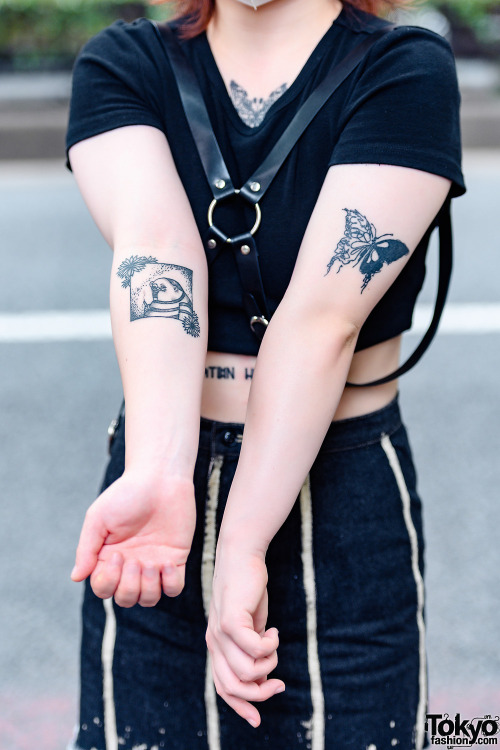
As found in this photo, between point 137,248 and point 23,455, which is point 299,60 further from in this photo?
point 23,455

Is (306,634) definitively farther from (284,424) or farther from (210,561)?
(284,424)

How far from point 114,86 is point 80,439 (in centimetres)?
278

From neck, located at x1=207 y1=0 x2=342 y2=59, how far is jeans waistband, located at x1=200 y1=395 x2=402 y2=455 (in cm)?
54

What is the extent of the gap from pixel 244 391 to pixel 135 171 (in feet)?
1.14

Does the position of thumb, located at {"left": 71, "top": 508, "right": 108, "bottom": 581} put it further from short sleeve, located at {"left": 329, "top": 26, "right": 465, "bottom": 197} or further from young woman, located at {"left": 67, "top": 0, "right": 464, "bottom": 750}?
short sleeve, located at {"left": 329, "top": 26, "right": 465, "bottom": 197}

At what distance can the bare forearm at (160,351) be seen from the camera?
112 cm

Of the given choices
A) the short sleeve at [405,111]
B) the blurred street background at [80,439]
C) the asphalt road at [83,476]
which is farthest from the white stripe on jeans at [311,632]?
the asphalt road at [83,476]

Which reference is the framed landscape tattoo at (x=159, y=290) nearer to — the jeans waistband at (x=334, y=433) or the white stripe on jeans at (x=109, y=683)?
the jeans waistband at (x=334, y=433)

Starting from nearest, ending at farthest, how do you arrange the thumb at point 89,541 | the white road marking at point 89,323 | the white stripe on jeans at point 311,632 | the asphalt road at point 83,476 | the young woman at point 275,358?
the thumb at point 89,541 → the young woman at point 275,358 → the white stripe on jeans at point 311,632 → the asphalt road at point 83,476 → the white road marking at point 89,323

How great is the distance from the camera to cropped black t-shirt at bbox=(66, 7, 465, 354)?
116 centimetres

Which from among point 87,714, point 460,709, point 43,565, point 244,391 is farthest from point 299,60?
point 43,565

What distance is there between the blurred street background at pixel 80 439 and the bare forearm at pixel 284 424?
3.82 ft

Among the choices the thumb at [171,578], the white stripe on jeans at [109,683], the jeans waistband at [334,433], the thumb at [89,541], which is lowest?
the white stripe on jeans at [109,683]

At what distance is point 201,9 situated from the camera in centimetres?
137
